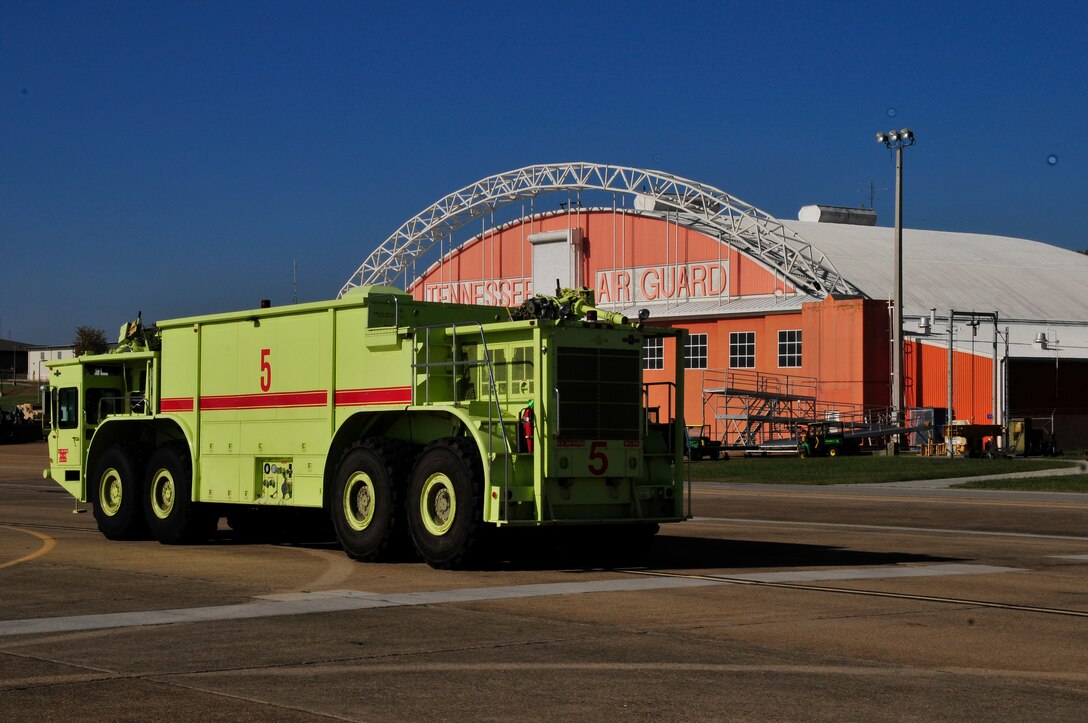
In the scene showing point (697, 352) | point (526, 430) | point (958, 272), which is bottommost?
point (526, 430)

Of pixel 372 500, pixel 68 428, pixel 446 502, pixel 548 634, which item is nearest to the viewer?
pixel 548 634

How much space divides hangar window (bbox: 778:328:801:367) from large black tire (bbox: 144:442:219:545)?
43416 mm

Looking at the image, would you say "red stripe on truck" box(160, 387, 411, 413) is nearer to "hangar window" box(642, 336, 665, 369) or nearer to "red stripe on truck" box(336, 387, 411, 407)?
"red stripe on truck" box(336, 387, 411, 407)

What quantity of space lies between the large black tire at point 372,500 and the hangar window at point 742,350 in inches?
1838

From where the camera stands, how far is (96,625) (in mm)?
11867

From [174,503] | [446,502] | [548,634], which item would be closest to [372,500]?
[446,502]

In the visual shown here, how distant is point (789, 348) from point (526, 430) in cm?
4678

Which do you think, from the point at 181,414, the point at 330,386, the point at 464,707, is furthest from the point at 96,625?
the point at 181,414

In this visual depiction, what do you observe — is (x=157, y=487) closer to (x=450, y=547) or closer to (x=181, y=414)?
(x=181, y=414)

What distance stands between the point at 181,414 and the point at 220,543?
1.97 metres

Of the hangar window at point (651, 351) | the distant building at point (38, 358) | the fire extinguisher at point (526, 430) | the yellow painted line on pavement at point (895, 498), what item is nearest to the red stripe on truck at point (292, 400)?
the fire extinguisher at point (526, 430)

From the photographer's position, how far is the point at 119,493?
2156 cm

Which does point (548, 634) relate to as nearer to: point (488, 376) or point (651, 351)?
point (488, 376)

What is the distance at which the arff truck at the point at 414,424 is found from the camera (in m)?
16.0
